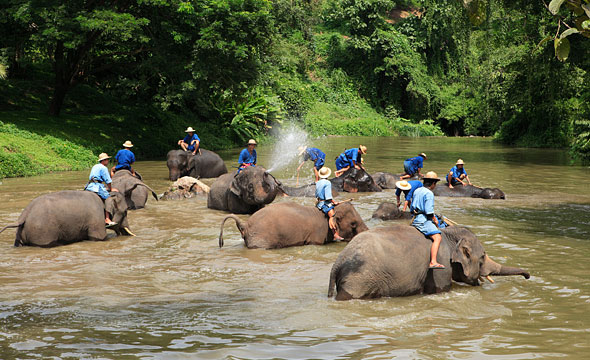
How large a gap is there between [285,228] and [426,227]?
3112mm

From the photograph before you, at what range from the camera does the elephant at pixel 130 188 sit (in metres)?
14.4

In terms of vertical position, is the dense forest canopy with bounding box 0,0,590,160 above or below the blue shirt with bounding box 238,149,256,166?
above

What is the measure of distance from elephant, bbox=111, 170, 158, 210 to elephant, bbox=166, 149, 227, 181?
441 centimetres

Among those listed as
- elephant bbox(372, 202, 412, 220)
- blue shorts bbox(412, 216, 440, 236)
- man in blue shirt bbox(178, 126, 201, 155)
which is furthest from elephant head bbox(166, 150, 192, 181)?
blue shorts bbox(412, 216, 440, 236)

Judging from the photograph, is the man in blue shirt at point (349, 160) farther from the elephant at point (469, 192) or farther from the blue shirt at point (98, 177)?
the blue shirt at point (98, 177)

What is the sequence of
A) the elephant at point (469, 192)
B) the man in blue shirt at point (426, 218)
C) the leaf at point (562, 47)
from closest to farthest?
the leaf at point (562, 47) → the man in blue shirt at point (426, 218) → the elephant at point (469, 192)

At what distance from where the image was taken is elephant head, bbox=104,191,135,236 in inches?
461

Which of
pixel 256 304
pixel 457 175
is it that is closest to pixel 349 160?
pixel 457 175

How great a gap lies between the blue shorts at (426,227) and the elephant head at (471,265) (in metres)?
0.37

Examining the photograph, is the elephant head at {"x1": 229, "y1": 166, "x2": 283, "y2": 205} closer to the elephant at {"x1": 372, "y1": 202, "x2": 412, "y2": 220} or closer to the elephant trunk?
the elephant at {"x1": 372, "y1": 202, "x2": 412, "y2": 220}

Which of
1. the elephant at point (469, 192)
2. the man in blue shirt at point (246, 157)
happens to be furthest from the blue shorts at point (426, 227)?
A: the elephant at point (469, 192)

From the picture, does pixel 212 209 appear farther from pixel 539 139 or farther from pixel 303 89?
pixel 303 89

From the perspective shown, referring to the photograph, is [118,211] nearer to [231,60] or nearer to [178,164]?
[178,164]

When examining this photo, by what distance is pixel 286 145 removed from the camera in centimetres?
4091
